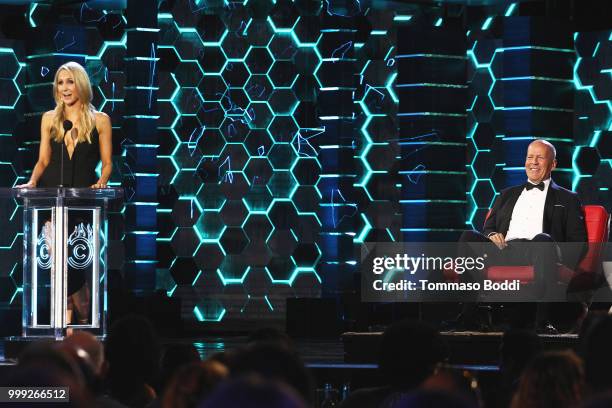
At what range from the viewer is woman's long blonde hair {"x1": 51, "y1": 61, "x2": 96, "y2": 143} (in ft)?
15.9

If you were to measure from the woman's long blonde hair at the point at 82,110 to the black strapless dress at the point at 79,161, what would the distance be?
0.10 ft

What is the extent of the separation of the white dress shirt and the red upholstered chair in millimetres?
203

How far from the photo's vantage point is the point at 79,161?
4926 mm

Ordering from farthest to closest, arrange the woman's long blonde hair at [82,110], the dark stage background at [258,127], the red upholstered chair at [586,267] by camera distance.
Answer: the dark stage background at [258,127], the red upholstered chair at [586,267], the woman's long blonde hair at [82,110]

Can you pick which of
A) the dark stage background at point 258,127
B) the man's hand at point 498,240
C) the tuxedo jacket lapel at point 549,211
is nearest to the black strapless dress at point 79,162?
the man's hand at point 498,240

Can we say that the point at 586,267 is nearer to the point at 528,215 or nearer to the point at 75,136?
the point at 528,215

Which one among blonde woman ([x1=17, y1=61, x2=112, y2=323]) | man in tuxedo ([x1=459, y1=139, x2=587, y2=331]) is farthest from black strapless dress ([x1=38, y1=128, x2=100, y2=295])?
man in tuxedo ([x1=459, y1=139, x2=587, y2=331])

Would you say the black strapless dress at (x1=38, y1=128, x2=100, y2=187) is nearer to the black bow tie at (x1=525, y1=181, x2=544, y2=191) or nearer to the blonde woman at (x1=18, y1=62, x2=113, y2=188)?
the blonde woman at (x1=18, y1=62, x2=113, y2=188)

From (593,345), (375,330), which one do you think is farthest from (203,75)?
(593,345)

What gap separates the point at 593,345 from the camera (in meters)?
1.81

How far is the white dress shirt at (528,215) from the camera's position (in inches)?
224

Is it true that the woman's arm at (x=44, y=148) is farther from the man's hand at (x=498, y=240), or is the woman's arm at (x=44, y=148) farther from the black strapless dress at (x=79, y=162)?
the man's hand at (x=498, y=240)

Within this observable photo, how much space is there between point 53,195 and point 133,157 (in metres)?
3.06

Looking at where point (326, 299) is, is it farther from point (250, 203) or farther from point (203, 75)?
point (203, 75)
